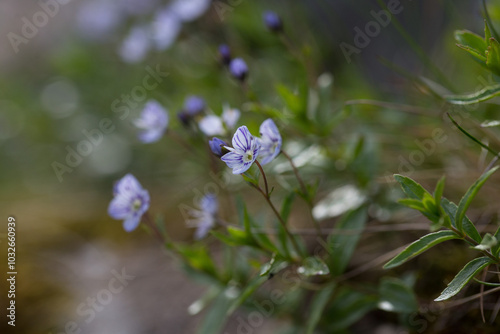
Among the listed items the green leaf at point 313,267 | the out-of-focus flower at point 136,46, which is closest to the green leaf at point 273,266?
the green leaf at point 313,267

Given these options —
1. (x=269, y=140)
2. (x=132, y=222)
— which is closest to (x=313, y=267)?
(x=269, y=140)

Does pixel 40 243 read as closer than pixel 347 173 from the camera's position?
No

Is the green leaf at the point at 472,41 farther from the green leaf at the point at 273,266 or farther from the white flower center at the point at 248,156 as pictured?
the green leaf at the point at 273,266

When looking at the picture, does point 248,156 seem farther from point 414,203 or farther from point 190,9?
point 190,9

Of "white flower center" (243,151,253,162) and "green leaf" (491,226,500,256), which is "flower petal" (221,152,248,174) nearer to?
"white flower center" (243,151,253,162)

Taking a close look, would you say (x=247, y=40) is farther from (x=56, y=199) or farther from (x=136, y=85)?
(x=56, y=199)

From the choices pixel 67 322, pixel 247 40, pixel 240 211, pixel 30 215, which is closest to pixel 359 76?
pixel 247 40
